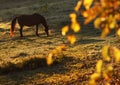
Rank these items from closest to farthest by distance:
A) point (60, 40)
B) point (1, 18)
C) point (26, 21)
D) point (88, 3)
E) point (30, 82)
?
point (88, 3), point (30, 82), point (60, 40), point (26, 21), point (1, 18)

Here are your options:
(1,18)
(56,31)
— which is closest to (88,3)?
(56,31)

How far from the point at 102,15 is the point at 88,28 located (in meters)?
22.2

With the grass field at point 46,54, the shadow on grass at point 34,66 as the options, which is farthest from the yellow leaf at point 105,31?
the shadow on grass at point 34,66

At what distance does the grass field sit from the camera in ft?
40.0

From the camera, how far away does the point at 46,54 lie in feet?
53.5

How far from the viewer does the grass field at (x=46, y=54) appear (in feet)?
40.0

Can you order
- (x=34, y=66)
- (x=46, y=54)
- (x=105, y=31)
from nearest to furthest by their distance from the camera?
(x=105, y=31) < (x=34, y=66) < (x=46, y=54)

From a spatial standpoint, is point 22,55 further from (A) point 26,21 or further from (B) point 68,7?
(B) point 68,7

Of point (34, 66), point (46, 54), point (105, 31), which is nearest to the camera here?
point (105, 31)

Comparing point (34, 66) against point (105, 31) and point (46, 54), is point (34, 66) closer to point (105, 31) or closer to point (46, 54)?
point (46, 54)

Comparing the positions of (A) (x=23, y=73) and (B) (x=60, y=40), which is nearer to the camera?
(A) (x=23, y=73)

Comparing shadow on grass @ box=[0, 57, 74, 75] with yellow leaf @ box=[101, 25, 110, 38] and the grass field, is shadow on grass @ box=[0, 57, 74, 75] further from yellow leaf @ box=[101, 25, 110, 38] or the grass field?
yellow leaf @ box=[101, 25, 110, 38]

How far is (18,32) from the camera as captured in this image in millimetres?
25484

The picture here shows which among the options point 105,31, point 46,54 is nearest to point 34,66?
point 46,54
